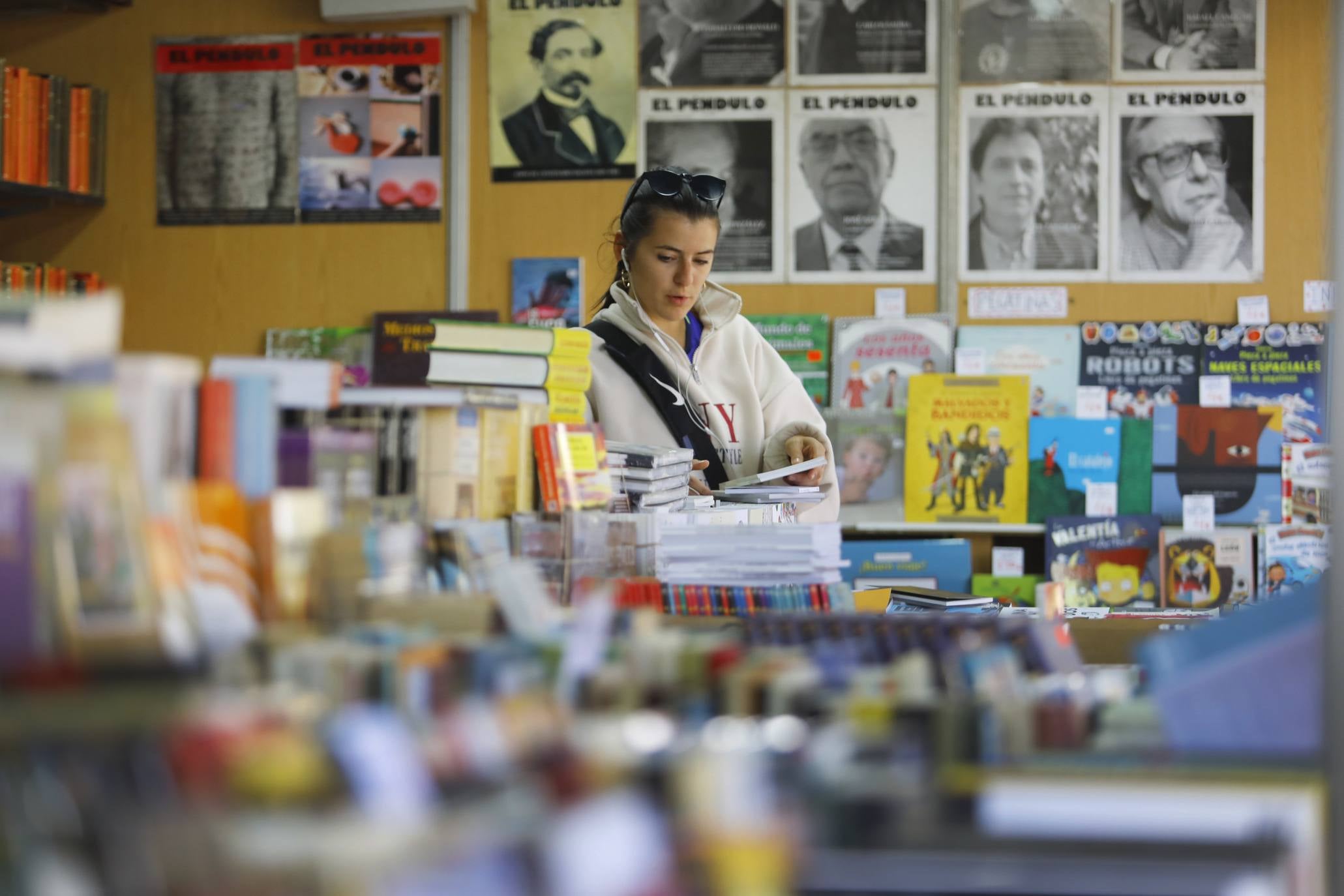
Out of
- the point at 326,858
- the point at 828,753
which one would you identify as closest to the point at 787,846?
the point at 828,753

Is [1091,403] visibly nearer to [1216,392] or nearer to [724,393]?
[1216,392]

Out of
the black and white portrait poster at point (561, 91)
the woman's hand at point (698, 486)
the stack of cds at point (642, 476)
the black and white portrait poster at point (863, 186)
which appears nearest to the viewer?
the stack of cds at point (642, 476)

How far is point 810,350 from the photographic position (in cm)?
441

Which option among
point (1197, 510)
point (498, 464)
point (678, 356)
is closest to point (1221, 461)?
point (1197, 510)

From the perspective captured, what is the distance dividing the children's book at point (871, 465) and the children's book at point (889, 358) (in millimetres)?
54

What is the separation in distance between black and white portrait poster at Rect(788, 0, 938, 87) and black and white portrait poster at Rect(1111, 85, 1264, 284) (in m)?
0.63

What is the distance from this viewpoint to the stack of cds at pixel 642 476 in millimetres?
2355

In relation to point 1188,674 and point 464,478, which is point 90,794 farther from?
point 464,478

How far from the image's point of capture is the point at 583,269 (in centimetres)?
455

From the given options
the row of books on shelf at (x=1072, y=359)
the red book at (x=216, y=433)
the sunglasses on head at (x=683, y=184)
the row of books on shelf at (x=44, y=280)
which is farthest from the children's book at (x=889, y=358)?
the red book at (x=216, y=433)

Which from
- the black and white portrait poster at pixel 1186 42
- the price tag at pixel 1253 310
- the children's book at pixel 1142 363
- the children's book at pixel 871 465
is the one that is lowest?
the children's book at pixel 871 465

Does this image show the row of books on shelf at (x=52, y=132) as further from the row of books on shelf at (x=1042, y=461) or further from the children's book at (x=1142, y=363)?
the children's book at (x=1142, y=363)

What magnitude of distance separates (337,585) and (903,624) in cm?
50

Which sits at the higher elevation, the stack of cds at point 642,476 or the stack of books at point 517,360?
the stack of books at point 517,360
